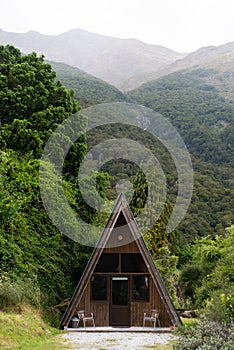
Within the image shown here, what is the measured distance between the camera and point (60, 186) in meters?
21.2

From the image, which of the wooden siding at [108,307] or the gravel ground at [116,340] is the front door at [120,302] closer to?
the wooden siding at [108,307]

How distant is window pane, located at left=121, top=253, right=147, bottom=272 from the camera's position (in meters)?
17.1

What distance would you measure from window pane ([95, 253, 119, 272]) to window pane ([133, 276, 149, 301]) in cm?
82

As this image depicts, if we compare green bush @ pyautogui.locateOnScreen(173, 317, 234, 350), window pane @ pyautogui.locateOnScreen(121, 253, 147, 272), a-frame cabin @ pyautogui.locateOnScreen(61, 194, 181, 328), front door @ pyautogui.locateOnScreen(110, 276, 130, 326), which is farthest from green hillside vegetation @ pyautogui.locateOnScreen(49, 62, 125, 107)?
green bush @ pyautogui.locateOnScreen(173, 317, 234, 350)

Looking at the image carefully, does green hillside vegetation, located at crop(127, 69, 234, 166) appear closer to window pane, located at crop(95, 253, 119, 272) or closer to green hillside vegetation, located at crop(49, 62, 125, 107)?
green hillside vegetation, located at crop(49, 62, 125, 107)

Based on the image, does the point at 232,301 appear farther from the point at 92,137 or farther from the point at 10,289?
the point at 92,137

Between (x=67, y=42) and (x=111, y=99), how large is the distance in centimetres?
11643

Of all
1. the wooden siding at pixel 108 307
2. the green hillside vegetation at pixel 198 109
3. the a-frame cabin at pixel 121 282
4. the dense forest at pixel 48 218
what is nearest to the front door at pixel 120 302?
the a-frame cabin at pixel 121 282

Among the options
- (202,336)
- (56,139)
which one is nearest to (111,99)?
(56,139)

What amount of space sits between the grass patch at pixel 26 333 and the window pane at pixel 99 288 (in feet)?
8.42

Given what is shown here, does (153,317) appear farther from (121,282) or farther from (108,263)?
(108,263)

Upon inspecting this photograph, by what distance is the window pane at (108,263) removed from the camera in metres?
17.1

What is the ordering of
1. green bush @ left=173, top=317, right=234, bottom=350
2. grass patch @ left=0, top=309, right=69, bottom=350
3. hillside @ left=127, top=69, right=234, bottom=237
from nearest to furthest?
green bush @ left=173, top=317, right=234, bottom=350 < grass patch @ left=0, top=309, right=69, bottom=350 < hillside @ left=127, top=69, right=234, bottom=237

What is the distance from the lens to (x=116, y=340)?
1354 centimetres
